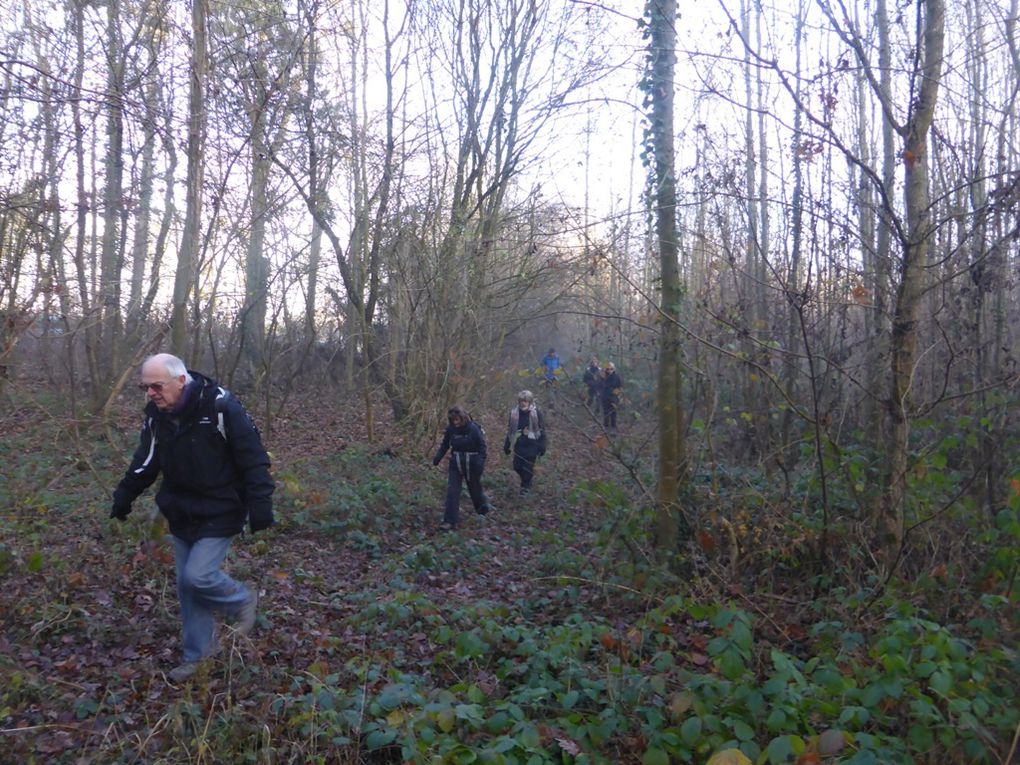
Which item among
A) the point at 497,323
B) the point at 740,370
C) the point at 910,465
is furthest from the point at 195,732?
the point at 497,323

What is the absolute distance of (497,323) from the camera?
627 inches

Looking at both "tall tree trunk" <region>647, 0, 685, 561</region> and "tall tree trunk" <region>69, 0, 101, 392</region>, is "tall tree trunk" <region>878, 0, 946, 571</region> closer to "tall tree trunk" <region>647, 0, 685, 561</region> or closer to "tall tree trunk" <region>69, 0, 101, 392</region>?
"tall tree trunk" <region>647, 0, 685, 561</region>

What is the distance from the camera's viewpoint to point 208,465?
496 centimetres

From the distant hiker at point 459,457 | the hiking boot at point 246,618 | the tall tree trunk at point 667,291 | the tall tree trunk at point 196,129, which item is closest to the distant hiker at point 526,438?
the distant hiker at point 459,457

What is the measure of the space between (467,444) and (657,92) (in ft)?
15.9

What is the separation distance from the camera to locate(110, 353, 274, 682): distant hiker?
16.2 feet

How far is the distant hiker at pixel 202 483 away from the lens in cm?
494

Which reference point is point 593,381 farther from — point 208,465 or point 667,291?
point 208,465

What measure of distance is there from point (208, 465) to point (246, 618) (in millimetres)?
1001

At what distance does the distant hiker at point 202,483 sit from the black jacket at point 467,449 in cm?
551

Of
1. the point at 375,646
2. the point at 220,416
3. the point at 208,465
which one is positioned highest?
the point at 220,416

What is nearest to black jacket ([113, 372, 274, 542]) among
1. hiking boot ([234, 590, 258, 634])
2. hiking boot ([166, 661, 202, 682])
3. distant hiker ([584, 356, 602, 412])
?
hiking boot ([234, 590, 258, 634])

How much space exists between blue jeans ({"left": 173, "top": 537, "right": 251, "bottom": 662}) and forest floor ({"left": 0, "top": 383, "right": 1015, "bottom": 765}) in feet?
0.51

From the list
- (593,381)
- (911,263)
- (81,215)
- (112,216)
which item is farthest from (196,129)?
(593,381)
